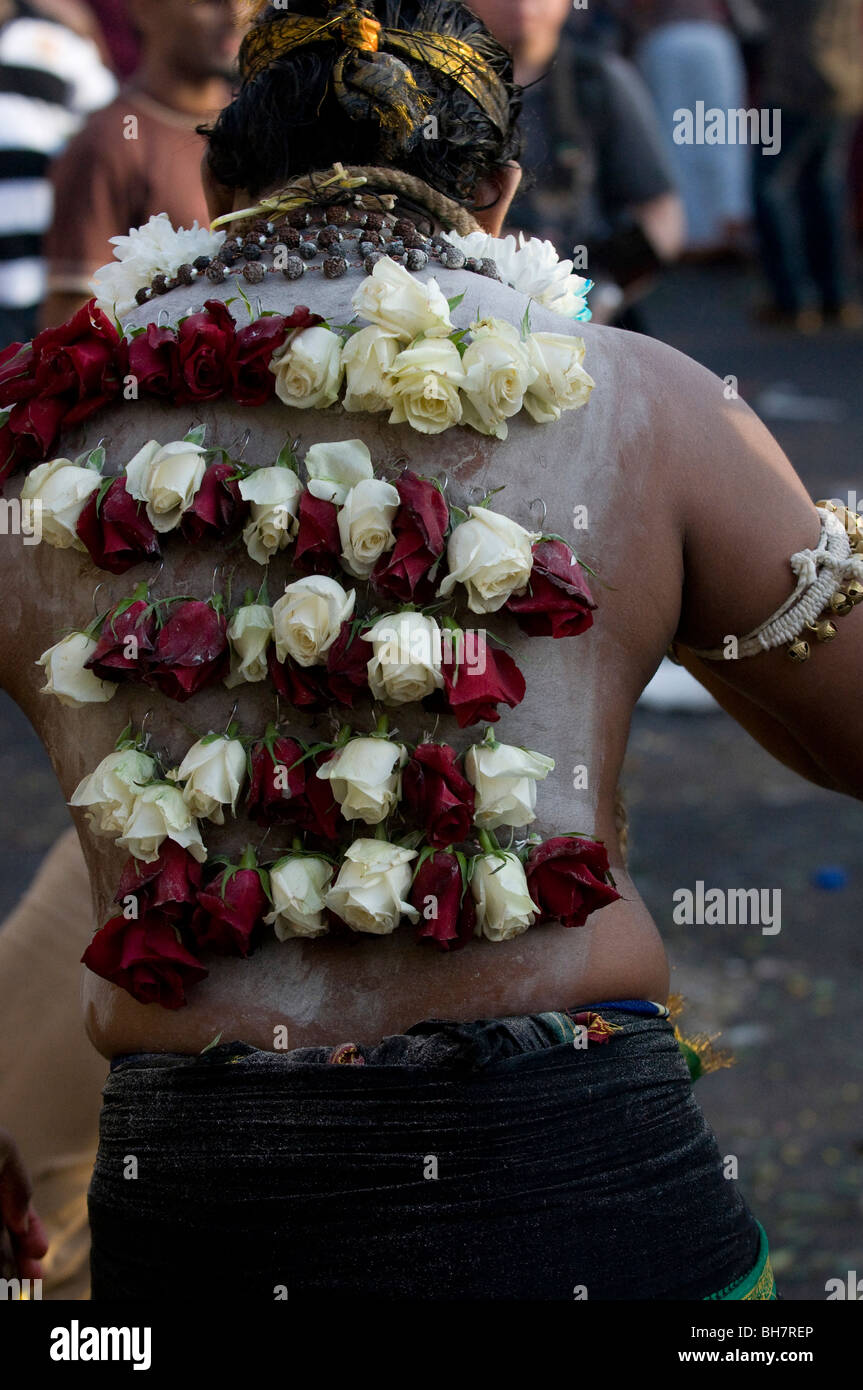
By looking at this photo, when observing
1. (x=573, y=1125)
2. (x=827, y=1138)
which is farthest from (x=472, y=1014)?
(x=827, y=1138)

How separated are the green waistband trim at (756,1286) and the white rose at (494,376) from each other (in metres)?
0.92

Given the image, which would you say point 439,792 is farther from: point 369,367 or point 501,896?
point 369,367

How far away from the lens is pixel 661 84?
12742 millimetres

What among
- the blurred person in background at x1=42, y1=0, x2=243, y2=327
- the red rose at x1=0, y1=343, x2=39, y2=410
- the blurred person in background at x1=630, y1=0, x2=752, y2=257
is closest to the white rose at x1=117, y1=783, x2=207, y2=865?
the red rose at x1=0, y1=343, x2=39, y2=410

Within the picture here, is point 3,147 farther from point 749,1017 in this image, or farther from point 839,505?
point 839,505

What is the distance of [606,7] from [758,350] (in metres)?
3.49

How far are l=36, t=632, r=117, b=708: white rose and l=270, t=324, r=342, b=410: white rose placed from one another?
329mm

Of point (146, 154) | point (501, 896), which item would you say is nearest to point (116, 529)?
point (501, 896)

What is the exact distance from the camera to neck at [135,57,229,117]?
4.17 meters

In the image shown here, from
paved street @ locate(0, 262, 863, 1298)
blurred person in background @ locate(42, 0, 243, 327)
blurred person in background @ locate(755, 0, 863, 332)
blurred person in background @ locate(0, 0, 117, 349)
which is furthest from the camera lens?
blurred person in background @ locate(755, 0, 863, 332)

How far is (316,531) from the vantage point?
1.64 meters

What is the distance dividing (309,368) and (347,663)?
297mm

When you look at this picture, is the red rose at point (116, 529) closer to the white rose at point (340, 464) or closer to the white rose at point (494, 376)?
the white rose at point (340, 464)

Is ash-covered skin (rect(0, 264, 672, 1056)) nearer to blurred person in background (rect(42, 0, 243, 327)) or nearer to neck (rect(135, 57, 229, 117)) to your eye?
blurred person in background (rect(42, 0, 243, 327))
